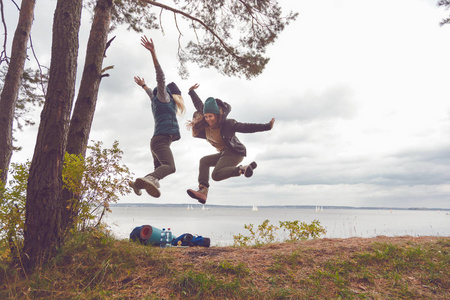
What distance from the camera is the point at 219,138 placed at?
5.29 meters

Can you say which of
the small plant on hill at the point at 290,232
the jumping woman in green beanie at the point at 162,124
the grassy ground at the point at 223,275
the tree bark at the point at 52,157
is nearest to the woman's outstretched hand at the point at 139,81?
the jumping woman in green beanie at the point at 162,124

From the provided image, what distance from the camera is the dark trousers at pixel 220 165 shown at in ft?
16.4

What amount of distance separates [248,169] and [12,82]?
632cm

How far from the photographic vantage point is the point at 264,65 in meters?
7.57

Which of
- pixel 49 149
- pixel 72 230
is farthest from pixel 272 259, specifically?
pixel 49 149

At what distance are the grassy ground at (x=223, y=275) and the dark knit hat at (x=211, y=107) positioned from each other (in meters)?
2.49

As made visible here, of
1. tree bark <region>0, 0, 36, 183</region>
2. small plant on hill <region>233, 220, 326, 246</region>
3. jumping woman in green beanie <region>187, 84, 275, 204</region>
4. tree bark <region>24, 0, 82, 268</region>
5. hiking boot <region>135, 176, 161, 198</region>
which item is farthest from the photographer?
Result: small plant on hill <region>233, 220, 326, 246</region>

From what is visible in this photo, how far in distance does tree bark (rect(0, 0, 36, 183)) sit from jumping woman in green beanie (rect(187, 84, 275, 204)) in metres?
4.67

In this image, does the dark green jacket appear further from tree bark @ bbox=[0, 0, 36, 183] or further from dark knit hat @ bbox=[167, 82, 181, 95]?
tree bark @ bbox=[0, 0, 36, 183]

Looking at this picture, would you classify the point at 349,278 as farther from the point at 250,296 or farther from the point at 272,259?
the point at 250,296

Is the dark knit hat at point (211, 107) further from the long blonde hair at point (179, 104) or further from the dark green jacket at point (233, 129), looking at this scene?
the long blonde hair at point (179, 104)

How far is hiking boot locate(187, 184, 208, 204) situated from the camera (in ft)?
16.2

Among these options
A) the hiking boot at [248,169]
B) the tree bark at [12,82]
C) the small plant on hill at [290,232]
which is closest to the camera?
the hiking boot at [248,169]

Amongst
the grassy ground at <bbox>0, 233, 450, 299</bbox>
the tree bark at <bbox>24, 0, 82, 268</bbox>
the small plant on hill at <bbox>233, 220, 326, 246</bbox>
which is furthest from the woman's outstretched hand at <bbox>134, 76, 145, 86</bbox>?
the small plant on hill at <bbox>233, 220, 326, 246</bbox>
